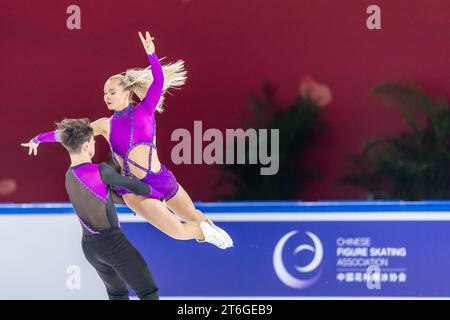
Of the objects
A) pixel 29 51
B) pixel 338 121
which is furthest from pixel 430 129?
pixel 29 51

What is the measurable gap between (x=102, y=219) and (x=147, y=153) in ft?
2.58

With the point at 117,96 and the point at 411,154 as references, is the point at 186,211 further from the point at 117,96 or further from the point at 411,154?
the point at 411,154

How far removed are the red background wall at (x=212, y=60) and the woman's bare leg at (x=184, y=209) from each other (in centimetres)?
→ 80

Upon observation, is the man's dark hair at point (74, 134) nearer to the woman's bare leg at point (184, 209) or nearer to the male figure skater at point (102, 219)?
the male figure skater at point (102, 219)

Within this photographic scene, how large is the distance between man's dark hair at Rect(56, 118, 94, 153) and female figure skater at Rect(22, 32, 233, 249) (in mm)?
454

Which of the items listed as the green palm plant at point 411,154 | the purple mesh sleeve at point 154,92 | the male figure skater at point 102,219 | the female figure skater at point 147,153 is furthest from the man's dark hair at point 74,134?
the green palm plant at point 411,154

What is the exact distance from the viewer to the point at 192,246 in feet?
20.6

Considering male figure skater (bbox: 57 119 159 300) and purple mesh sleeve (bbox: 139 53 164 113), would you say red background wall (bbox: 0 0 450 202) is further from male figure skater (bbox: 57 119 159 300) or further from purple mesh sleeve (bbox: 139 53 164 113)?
male figure skater (bbox: 57 119 159 300)

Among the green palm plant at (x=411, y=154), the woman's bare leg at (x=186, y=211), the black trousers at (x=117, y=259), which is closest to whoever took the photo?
the black trousers at (x=117, y=259)

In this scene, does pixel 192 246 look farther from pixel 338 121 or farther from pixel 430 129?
pixel 430 129

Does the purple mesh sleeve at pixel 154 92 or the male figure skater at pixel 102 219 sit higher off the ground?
the purple mesh sleeve at pixel 154 92

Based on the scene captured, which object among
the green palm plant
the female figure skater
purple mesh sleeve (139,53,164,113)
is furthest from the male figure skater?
the green palm plant

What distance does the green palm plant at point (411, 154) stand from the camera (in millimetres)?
6789

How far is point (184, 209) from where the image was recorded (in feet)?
20.2
